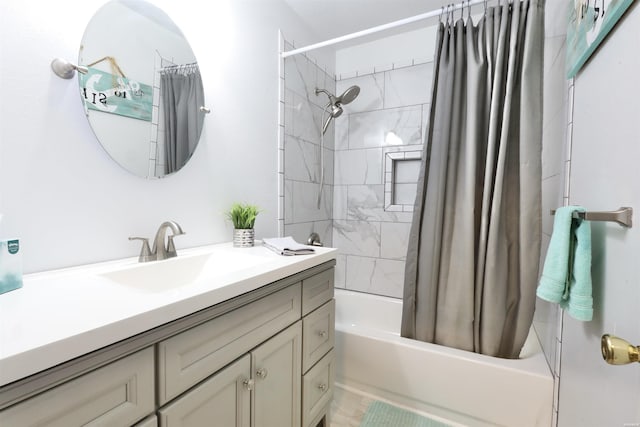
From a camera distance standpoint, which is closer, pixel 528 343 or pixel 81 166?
pixel 81 166

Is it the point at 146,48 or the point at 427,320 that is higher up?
the point at 146,48

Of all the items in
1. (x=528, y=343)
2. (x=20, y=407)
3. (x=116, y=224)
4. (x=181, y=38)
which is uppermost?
(x=181, y=38)

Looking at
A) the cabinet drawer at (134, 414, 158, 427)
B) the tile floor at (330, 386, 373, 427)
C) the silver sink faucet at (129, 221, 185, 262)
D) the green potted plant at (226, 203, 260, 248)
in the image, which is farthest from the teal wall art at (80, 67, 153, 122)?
the tile floor at (330, 386, 373, 427)

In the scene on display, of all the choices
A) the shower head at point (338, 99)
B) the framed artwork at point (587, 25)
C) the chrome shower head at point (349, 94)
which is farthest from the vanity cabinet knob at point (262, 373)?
the chrome shower head at point (349, 94)

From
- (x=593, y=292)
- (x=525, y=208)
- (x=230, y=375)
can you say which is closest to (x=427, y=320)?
(x=525, y=208)

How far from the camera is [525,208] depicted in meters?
1.30

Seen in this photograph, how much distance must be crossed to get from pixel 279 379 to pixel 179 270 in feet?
1.74

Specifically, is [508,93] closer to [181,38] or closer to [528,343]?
[528,343]

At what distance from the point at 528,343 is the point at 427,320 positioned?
1.87 ft

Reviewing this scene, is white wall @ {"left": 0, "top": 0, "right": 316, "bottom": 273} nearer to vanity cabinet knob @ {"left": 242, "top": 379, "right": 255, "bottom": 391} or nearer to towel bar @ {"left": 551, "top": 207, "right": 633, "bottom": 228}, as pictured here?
vanity cabinet knob @ {"left": 242, "top": 379, "right": 255, "bottom": 391}

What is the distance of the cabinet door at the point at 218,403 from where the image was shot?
643 millimetres

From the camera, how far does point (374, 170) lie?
2381 mm

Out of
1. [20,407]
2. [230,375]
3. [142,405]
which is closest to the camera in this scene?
[20,407]

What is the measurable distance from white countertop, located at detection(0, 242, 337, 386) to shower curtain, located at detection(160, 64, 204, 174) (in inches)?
19.8
